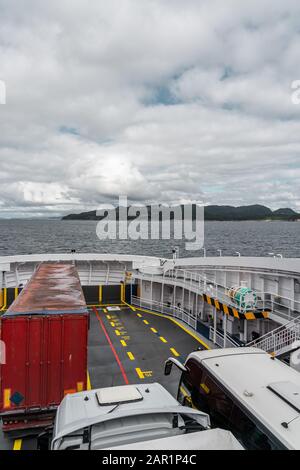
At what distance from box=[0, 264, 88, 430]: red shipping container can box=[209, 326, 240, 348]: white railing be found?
7.25 meters

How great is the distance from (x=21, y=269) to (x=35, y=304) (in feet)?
55.5

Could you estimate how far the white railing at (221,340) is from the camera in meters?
13.9

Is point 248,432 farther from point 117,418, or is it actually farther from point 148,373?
point 148,373

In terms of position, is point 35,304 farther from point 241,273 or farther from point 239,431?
point 241,273


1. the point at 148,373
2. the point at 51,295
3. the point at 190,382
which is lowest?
the point at 148,373

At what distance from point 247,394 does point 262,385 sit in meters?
0.45

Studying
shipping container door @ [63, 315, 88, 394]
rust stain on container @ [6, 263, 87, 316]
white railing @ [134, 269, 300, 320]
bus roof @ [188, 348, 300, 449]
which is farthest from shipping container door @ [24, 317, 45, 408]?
white railing @ [134, 269, 300, 320]

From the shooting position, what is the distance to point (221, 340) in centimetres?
1510

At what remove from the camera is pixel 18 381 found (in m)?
8.17

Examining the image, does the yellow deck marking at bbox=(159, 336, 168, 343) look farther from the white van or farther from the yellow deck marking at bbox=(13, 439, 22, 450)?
the white van

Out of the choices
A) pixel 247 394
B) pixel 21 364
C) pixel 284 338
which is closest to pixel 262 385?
pixel 247 394
